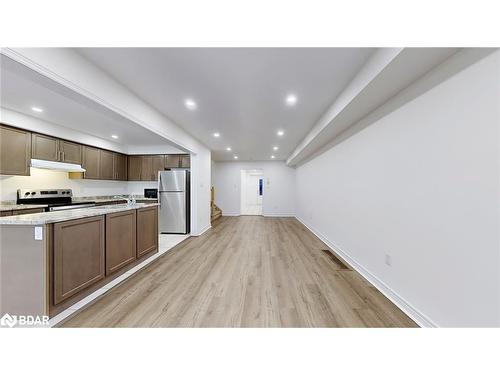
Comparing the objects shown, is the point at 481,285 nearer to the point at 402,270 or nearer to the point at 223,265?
the point at 402,270

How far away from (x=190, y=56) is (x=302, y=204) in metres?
5.80

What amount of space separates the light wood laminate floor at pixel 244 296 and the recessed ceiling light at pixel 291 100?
2.48 meters

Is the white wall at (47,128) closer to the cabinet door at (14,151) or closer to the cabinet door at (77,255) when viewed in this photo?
the cabinet door at (14,151)

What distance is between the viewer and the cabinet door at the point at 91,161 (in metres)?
4.55

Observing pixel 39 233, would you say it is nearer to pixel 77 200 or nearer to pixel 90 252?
pixel 90 252

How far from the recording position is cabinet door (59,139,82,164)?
4011mm

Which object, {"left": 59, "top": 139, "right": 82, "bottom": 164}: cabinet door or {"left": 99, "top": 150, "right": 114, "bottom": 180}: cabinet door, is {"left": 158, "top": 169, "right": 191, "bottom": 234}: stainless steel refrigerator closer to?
{"left": 99, "top": 150, "right": 114, "bottom": 180}: cabinet door

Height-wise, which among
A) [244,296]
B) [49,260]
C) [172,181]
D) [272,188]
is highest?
[172,181]

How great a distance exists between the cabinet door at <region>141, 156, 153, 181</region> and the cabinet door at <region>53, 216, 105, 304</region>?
150 inches

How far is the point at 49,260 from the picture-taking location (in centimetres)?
172

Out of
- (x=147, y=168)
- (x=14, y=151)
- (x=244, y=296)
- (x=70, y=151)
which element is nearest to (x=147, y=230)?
(x=244, y=296)

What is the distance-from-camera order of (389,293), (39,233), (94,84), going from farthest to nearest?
(389,293) < (94,84) < (39,233)

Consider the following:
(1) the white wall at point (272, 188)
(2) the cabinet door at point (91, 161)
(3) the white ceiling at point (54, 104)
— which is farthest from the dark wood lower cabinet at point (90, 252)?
(1) the white wall at point (272, 188)

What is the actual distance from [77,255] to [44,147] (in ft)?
10.3
